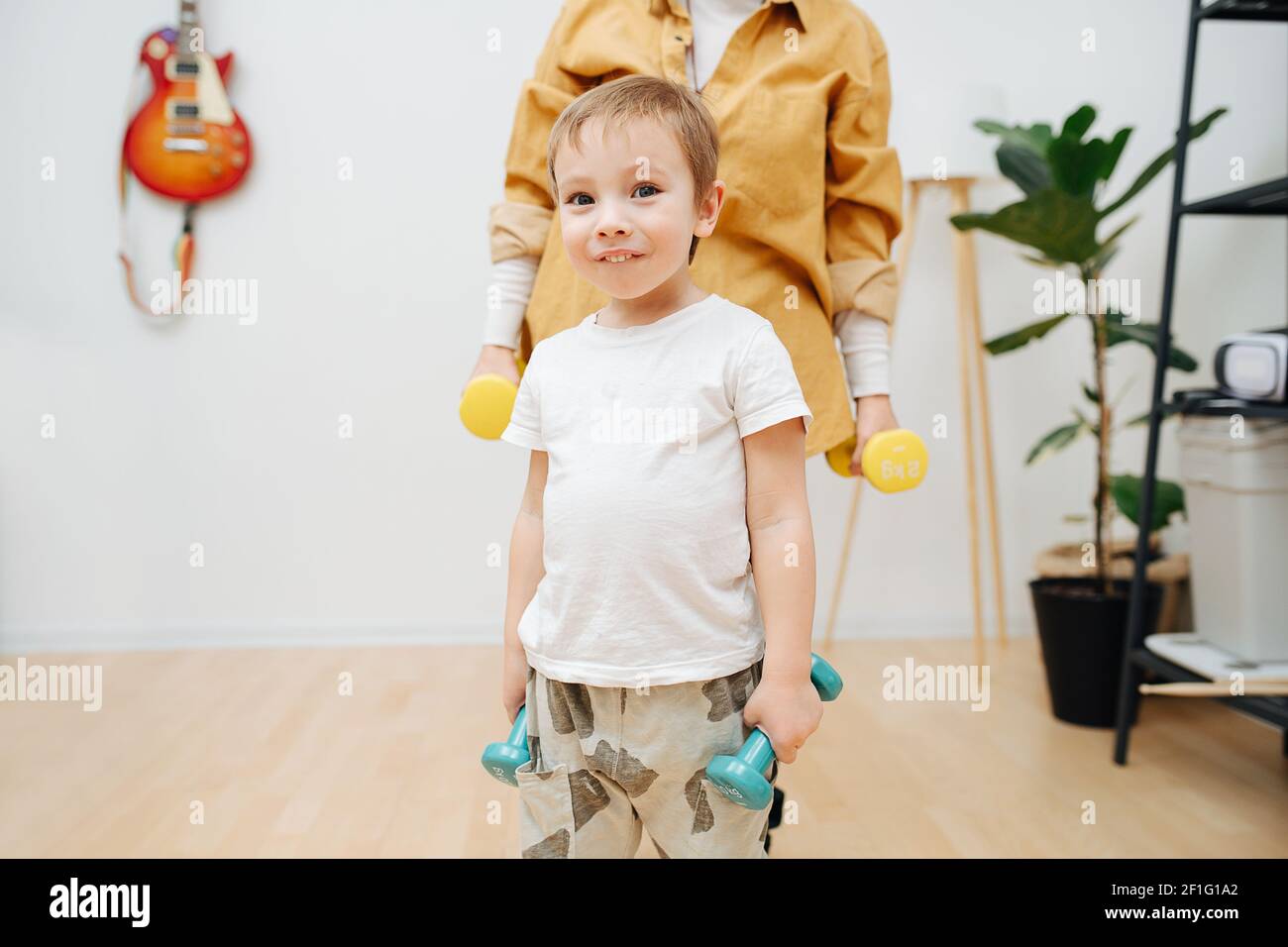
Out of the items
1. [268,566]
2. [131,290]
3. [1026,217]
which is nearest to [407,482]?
[268,566]

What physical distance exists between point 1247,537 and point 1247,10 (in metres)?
0.93

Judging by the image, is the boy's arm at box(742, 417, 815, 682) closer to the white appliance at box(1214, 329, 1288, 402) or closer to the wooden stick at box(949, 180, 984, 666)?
the white appliance at box(1214, 329, 1288, 402)

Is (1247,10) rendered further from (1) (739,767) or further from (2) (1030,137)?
(1) (739,767)

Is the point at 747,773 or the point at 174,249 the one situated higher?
the point at 174,249

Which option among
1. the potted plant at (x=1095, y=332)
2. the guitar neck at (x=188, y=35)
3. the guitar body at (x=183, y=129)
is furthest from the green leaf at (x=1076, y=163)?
the guitar neck at (x=188, y=35)

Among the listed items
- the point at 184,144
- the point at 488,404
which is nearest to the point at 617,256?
the point at 488,404

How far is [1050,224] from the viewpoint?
2.24 m

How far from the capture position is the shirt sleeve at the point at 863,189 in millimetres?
1227

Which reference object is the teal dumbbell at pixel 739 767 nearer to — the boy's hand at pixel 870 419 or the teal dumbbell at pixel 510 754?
the teal dumbbell at pixel 510 754

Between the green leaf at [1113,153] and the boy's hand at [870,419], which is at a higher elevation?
the green leaf at [1113,153]

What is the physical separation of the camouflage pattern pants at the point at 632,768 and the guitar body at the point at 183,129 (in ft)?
7.08
